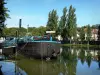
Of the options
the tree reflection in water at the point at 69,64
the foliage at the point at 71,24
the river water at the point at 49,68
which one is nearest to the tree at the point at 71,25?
the foliage at the point at 71,24

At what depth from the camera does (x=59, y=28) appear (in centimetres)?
9250

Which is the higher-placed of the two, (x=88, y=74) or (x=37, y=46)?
(x=37, y=46)

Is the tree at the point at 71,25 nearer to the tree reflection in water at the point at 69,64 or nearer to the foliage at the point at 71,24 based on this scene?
the foliage at the point at 71,24

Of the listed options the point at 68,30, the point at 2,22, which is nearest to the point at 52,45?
the point at 2,22

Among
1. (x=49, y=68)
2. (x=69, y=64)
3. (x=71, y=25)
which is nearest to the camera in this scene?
(x=49, y=68)

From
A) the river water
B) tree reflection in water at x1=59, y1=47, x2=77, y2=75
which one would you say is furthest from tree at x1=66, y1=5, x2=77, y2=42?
the river water

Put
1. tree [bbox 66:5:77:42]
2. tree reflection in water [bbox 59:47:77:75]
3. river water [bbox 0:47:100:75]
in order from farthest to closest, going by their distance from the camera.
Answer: tree [bbox 66:5:77:42] < tree reflection in water [bbox 59:47:77:75] < river water [bbox 0:47:100:75]

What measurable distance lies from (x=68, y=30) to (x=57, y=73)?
7157cm

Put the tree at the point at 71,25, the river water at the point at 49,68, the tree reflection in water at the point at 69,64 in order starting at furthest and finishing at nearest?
the tree at the point at 71,25 → the tree reflection in water at the point at 69,64 → the river water at the point at 49,68

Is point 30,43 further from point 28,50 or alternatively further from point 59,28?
point 59,28

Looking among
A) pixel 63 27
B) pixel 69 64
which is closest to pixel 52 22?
pixel 63 27

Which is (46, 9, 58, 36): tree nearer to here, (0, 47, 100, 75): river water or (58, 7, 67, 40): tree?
(58, 7, 67, 40): tree

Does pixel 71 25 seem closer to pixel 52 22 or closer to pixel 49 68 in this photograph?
pixel 52 22

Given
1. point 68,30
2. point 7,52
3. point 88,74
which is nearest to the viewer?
point 88,74
